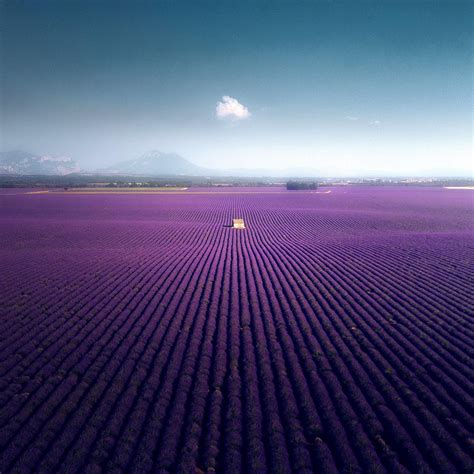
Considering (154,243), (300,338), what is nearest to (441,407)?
(300,338)

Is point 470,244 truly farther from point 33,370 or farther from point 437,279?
point 33,370

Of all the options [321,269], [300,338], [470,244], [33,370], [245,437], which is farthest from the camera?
[470,244]

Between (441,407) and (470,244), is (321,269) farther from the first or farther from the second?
(470,244)

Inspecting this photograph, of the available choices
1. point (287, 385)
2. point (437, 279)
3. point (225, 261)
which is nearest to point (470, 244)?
point (437, 279)

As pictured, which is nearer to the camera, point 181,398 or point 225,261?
point 181,398

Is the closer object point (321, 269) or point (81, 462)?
point (81, 462)

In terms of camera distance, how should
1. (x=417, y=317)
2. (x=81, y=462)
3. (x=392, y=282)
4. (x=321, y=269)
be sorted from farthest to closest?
1. (x=321, y=269)
2. (x=392, y=282)
3. (x=417, y=317)
4. (x=81, y=462)
